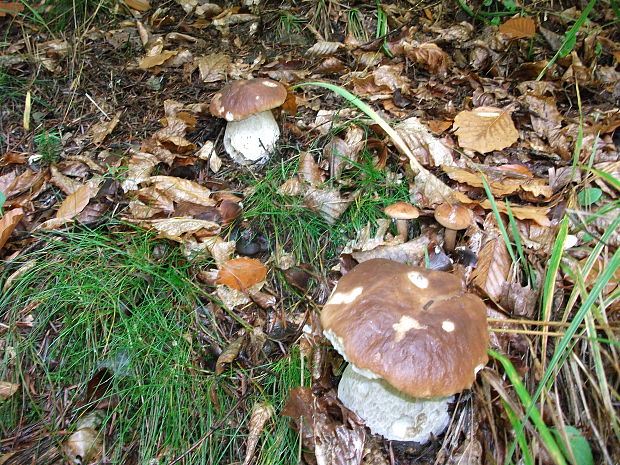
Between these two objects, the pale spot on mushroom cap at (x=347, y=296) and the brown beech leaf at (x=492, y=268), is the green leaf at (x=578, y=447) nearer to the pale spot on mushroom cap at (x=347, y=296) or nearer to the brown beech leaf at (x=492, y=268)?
the brown beech leaf at (x=492, y=268)

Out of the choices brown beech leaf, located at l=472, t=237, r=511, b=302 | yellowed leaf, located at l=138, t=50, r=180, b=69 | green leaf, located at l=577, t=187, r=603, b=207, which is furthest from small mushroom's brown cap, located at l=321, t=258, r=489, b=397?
yellowed leaf, located at l=138, t=50, r=180, b=69

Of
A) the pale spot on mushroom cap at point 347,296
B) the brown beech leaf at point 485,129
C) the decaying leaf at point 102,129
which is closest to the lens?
the pale spot on mushroom cap at point 347,296

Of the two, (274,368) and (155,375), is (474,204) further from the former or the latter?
(155,375)

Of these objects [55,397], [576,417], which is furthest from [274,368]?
[576,417]

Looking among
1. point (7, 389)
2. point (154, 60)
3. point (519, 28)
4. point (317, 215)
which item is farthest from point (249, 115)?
point (519, 28)

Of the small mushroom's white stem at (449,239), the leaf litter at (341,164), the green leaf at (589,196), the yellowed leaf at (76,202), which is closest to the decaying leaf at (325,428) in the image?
the leaf litter at (341,164)
